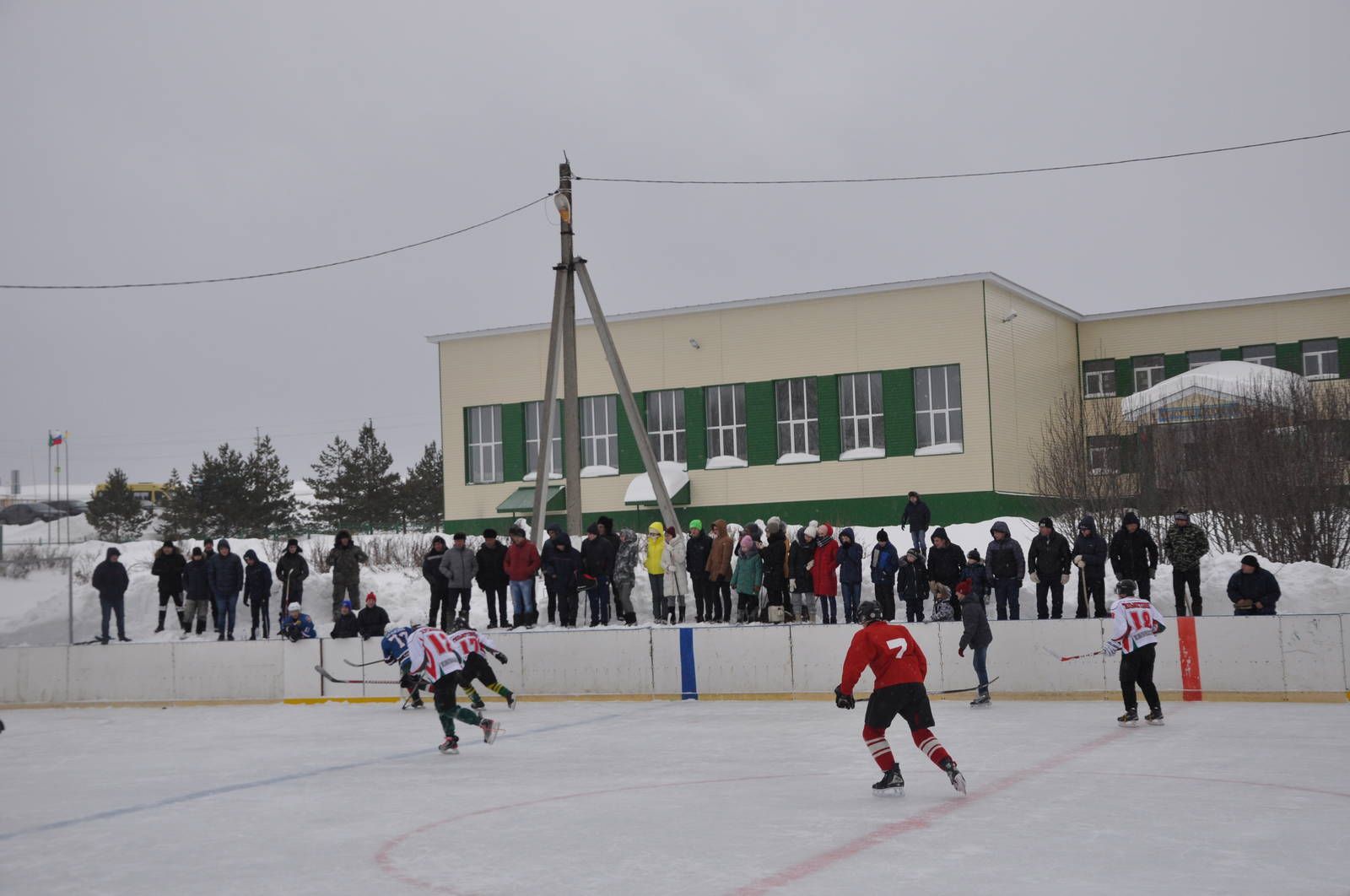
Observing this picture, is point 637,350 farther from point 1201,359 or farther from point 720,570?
point 720,570

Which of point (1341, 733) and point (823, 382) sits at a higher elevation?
point (823, 382)

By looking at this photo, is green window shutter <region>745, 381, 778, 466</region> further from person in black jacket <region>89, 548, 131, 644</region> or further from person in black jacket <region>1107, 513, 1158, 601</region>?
person in black jacket <region>1107, 513, 1158, 601</region>

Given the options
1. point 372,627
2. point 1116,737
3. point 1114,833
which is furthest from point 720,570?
point 1114,833

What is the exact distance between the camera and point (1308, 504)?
75.9 ft

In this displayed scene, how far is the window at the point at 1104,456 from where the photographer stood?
27578mm

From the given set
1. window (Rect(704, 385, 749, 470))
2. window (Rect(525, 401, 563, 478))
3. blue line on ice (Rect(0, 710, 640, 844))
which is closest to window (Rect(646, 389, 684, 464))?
window (Rect(704, 385, 749, 470))

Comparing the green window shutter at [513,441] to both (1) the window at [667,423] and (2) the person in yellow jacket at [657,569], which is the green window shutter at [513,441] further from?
(2) the person in yellow jacket at [657,569]

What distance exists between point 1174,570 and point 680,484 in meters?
23.1

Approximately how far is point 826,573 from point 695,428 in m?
21.2

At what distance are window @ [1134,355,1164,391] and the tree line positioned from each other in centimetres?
3512

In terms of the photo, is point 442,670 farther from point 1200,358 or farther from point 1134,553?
point 1200,358

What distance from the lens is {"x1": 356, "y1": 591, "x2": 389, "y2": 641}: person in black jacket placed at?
20125 millimetres

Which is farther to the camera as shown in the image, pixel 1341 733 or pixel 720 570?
pixel 720 570

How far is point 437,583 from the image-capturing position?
20578 mm
